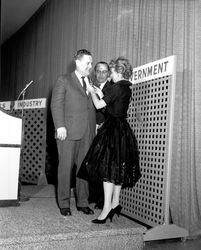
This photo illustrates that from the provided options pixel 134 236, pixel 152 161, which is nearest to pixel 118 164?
pixel 152 161

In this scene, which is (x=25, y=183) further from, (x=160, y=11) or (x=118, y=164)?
(x=160, y=11)

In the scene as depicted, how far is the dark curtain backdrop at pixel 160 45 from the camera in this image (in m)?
2.65

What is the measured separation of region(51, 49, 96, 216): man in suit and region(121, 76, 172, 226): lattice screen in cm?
41

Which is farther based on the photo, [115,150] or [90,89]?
[90,89]

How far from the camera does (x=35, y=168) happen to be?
4.69 metres

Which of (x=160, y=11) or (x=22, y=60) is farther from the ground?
(x=22, y=60)

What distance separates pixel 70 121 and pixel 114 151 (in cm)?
45

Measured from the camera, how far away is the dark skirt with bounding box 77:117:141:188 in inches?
92.8

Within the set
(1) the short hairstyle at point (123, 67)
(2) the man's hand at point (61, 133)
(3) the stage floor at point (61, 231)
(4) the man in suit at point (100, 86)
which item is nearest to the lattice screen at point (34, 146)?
(4) the man in suit at point (100, 86)

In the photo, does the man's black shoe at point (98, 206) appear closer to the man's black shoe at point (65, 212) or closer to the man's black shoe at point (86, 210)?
the man's black shoe at point (86, 210)

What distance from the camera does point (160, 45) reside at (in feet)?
9.73

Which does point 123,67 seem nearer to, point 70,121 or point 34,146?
point 70,121

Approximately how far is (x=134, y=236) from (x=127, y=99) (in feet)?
3.25

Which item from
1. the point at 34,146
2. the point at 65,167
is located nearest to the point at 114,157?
the point at 65,167
